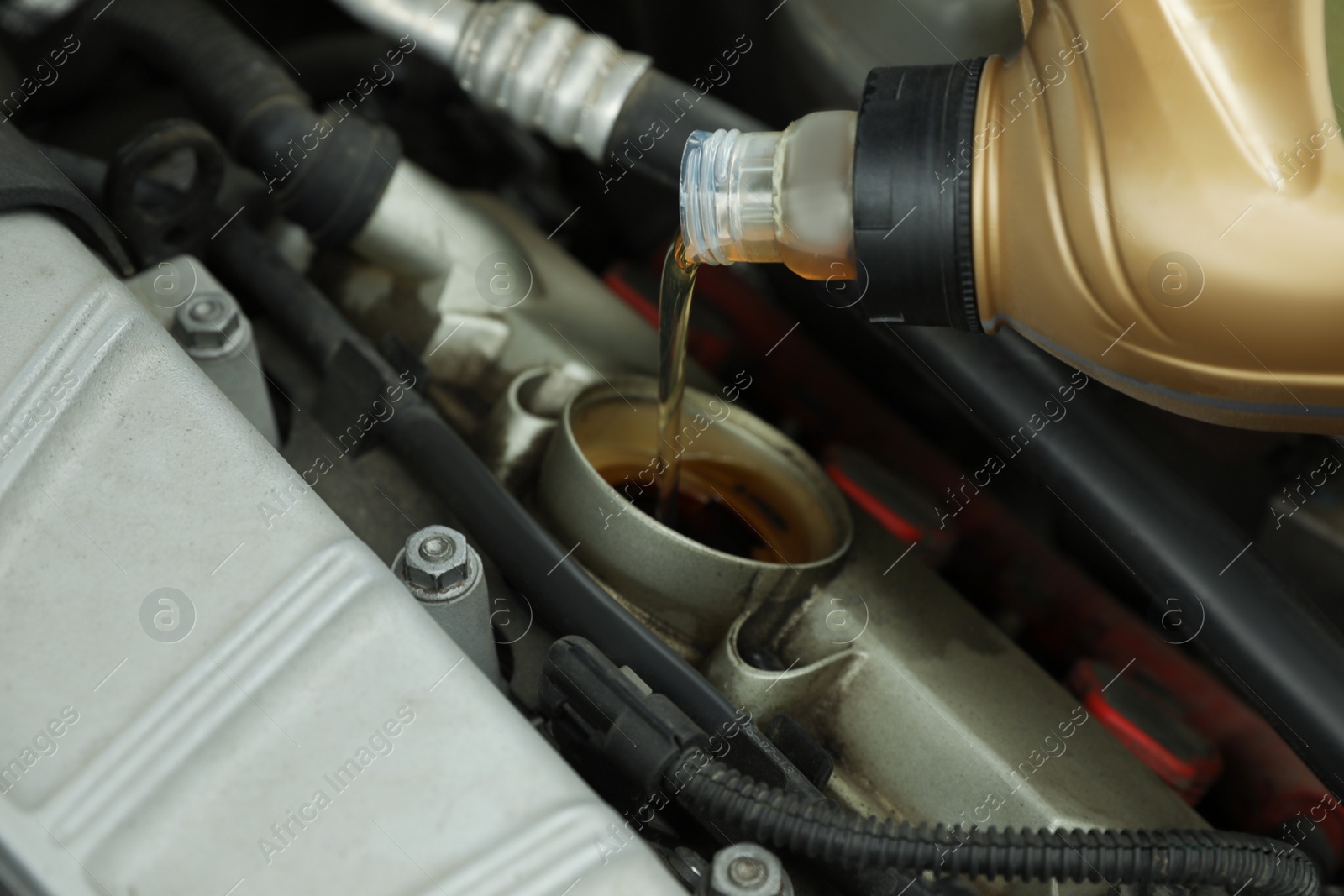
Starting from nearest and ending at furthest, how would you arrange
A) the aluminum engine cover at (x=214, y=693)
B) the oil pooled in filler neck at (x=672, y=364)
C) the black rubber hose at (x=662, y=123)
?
1. the aluminum engine cover at (x=214, y=693)
2. the oil pooled in filler neck at (x=672, y=364)
3. the black rubber hose at (x=662, y=123)

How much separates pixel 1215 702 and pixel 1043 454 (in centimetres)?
33

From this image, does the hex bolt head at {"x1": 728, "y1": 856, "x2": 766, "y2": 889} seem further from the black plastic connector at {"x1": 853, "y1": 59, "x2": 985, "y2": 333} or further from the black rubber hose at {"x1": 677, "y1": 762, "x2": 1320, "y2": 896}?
the black plastic connector at {"x1": 853, "y1": 59, "x2": 985, "y2": 333}

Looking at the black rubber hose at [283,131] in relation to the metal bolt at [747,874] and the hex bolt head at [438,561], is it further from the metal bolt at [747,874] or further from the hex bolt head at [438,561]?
the metal bolt at [747,874]

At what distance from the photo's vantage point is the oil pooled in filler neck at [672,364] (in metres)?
0.87

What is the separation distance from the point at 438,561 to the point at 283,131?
1.68ft

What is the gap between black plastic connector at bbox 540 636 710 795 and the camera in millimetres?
715

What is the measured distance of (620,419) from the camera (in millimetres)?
1038

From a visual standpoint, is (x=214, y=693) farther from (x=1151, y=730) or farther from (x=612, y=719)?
(x=1151, y=730)

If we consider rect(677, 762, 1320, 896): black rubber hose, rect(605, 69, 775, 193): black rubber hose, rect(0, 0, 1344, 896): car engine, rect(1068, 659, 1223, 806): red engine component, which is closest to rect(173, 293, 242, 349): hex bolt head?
rect(0, 0, 1344, 896): car engine

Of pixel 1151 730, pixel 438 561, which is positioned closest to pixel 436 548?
pixel 438 561

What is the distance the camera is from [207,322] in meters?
0.88

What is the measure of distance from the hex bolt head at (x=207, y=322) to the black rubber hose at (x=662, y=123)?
0.37m

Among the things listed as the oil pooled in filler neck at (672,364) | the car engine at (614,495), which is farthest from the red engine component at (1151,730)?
the oil pooled in filler neck at (672,364)

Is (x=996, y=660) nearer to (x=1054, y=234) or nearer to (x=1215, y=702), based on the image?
(x=1215, y=702)
